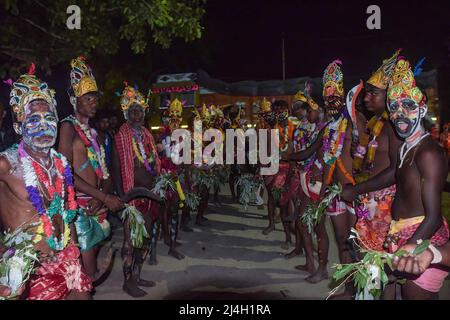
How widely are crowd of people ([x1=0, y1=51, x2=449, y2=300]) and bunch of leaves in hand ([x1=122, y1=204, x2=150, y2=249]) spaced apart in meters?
0.01

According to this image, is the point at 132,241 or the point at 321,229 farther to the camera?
the point at 321,229

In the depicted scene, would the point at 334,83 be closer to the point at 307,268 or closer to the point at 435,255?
the point at 307,268

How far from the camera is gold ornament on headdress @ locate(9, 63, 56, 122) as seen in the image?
3.61 meters

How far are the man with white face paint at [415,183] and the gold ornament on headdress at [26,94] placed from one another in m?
2.89

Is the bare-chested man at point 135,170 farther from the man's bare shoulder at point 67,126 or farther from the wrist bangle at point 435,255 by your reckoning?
the wrist bangle at point 435,255

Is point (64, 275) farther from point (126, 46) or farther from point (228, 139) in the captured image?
point (126, 46)

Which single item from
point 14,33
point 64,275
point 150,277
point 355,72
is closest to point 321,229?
point 150,277

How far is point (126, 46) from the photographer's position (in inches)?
706

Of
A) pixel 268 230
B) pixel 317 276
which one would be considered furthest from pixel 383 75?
pixel 268 230

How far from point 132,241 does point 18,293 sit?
7.64 ft

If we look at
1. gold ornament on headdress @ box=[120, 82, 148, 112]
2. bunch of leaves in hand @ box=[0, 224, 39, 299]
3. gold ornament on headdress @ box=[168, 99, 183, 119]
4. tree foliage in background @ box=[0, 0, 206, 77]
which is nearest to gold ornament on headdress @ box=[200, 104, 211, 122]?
gold ornament on headdress @ box=[168, 99, 183, 119]

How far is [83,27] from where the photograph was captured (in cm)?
805

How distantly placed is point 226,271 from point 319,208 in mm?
2214

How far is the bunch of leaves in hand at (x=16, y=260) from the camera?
3.10 meters
